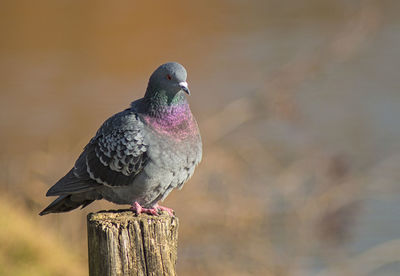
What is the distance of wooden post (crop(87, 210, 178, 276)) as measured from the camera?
511 centimetres

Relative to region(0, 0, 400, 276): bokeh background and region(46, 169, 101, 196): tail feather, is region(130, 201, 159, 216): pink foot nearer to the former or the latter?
region(46, 169, 101, 196): tail feather

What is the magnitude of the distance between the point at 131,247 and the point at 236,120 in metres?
5.70

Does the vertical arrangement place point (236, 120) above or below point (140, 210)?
above

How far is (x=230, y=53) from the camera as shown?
18375 mm

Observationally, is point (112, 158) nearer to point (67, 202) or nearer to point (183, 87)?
point (67, 202)

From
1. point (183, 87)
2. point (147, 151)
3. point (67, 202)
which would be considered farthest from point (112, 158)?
point (183, 87)

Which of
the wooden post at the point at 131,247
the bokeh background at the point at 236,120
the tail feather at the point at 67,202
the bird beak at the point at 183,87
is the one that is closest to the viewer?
the wooden post at the point at 131,247

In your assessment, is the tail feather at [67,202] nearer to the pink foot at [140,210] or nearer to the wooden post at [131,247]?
the pink foot at [140,210]

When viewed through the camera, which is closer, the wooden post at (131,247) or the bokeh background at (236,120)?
the wooden post at (131,247)

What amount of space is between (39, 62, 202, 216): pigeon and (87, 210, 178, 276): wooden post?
0.85 m

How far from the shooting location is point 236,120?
35.1 ft

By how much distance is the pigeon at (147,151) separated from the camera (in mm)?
6180

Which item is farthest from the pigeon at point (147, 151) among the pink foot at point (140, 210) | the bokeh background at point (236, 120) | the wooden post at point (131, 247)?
the bokeh background at point (236, 120)

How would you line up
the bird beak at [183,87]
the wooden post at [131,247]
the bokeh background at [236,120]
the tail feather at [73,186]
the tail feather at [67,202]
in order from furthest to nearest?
the bokeh background at [236,120] < the tail feather at [67,202] < the tail feather at [73,186] < the bird beak at [183,87] < the wooden post at [131,247]
